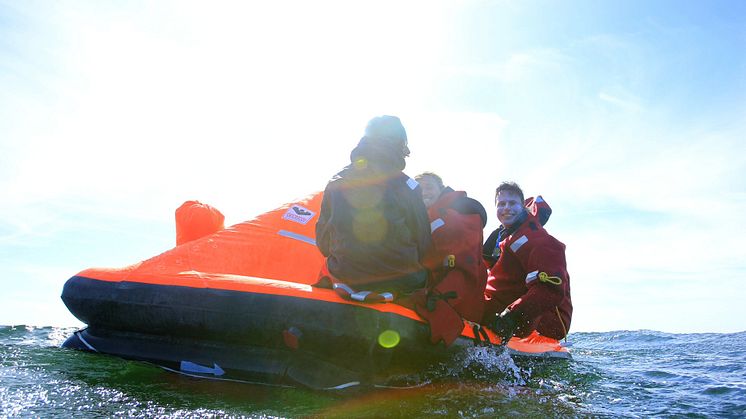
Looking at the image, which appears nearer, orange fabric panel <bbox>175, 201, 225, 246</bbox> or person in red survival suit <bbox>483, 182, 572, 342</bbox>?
person in red survival suit <bbox>483, 182, 572, 342</bbox>

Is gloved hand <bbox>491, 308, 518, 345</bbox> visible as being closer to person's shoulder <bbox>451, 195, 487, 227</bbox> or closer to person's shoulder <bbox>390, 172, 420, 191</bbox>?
person's shoulder <bbox>451, 195, 487, 227</bbox>

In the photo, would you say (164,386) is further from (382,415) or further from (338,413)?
(382,415)

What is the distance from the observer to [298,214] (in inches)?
225

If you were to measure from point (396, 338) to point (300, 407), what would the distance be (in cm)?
92

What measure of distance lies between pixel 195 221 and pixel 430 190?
108 inches

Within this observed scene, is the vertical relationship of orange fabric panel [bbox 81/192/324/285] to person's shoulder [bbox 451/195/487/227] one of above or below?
below

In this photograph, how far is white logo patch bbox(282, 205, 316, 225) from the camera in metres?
5.69

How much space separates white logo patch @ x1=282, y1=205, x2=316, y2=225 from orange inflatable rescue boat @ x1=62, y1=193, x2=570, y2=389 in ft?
4.31

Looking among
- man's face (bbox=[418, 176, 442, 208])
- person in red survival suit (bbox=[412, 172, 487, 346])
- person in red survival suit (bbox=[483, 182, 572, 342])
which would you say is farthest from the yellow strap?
man's face (bbox=[418, 176, 442, 208])

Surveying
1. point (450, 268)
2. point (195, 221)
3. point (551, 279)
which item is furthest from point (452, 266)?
point (195, 221)

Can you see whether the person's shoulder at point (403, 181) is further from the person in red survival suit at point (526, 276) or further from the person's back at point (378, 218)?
the person in red survival suit at point (526, 276)

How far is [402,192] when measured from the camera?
415 cm

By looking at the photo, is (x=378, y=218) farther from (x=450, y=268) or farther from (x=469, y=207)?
(x=469, y=207)

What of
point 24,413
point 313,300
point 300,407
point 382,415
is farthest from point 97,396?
point 382,415
